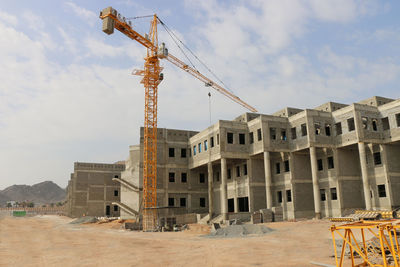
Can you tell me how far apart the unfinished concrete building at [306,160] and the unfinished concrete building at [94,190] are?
2630 cm

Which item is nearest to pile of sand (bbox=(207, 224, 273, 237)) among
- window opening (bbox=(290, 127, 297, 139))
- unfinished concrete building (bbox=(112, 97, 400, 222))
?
unfinished concrete building (bbox=(112, 97, 400, 222))

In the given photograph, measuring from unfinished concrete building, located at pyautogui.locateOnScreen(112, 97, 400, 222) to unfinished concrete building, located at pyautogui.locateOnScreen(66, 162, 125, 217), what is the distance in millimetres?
26297

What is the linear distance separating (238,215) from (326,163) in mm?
12621

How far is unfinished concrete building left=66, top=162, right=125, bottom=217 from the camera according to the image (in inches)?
3039

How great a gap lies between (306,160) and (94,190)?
50.1 metres

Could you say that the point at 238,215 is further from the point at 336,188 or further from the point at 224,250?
the point at 224,250

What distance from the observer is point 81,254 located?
20797 millimetres

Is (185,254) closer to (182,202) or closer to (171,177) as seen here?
(171,177)

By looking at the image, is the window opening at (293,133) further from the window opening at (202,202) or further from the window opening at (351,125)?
the window opening at (202,202)

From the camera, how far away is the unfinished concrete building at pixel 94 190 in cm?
7719

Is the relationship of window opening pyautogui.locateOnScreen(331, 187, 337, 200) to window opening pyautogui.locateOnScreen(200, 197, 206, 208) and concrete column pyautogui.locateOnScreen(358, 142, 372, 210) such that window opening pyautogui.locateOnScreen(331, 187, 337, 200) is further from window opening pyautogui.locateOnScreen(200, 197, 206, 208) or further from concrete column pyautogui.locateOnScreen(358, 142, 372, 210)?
window opening pyautogui.locateOnScreen(200, 197, 206, 208)

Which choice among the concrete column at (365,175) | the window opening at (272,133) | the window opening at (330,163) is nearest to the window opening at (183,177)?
the window opening at (272,133)

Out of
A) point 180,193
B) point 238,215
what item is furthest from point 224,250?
point 180,193

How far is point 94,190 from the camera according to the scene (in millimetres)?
77375
